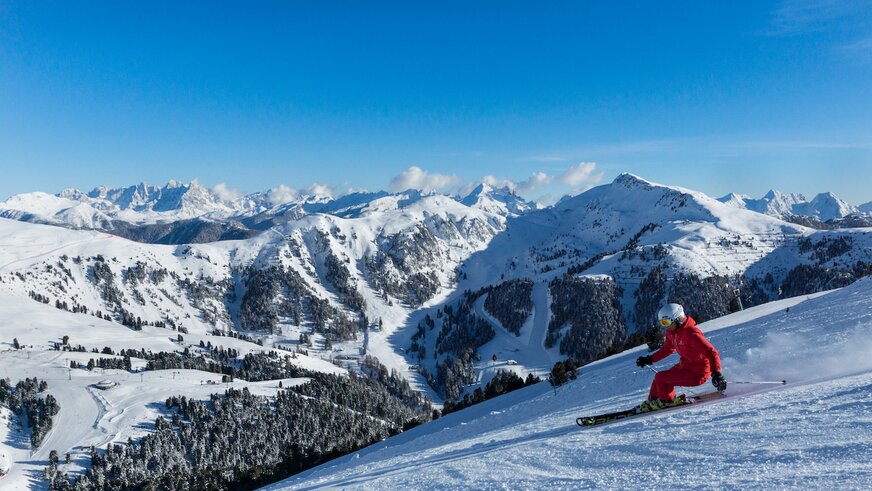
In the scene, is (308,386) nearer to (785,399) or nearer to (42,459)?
(42,459)

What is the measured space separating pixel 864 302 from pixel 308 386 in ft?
507

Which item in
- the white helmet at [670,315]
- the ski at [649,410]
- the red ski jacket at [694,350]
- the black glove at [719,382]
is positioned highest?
the white helmet at [670,315]

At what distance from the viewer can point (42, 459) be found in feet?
355

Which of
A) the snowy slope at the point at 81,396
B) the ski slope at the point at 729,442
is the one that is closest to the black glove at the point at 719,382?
the ski slope at the point at 729,442

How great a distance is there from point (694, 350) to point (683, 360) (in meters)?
0.56

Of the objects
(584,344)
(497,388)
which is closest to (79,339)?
(497,388)

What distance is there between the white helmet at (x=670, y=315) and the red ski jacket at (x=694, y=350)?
34cm

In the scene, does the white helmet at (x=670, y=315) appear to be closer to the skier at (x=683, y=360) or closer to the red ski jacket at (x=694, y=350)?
the skier at (x=683, y=360)

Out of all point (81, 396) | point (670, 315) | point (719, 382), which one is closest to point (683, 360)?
point (719, 382)

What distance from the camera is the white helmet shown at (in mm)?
14680

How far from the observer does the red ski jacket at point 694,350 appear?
14281 millimetres

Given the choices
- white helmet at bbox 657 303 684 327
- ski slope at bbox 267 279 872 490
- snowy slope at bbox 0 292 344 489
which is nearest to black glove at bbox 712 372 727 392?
ski slope at bbox 267 279 872 490

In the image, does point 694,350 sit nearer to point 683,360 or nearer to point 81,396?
point 683,360

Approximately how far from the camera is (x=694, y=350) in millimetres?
14438
